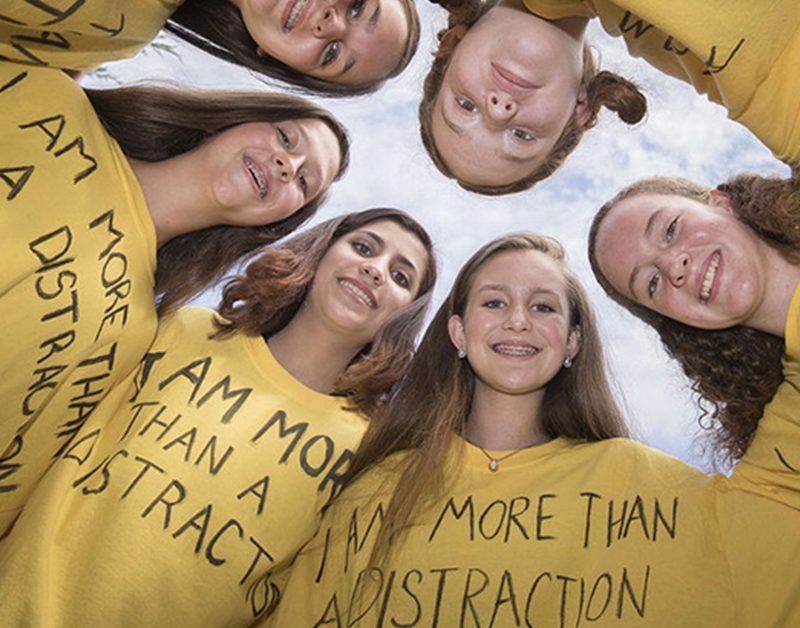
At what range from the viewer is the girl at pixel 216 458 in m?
2.52

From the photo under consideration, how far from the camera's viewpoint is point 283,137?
9.79ft

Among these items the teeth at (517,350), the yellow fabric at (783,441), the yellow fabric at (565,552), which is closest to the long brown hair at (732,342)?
the yellow fabric at (783,441)

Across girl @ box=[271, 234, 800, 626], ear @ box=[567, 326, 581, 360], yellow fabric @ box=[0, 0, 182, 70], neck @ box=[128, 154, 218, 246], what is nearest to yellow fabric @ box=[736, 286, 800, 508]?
girl @ box=[271, 234, 800, 626]

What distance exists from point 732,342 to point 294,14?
5.82 ft

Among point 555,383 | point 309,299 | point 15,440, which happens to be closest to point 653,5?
point 555,383

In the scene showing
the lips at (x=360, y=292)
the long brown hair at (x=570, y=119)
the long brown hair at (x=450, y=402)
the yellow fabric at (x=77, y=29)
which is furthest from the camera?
the lips at (x=360, y=292)

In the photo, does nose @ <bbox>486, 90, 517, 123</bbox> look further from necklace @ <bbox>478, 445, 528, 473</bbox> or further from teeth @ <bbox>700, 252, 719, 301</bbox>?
necklace @ <bbox>478, 445, 528, 473</bbox>

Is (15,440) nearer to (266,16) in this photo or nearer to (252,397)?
(252,397)

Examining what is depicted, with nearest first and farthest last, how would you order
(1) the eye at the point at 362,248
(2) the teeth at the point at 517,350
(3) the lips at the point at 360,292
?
(2) the teeth at the point at 517,350, (3) the lips at the point at 360,292, (1) the eye at the point at 362,248

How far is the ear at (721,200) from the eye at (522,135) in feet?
2.12

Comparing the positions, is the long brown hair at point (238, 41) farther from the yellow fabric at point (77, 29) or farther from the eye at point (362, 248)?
the eye at point (362, 248)

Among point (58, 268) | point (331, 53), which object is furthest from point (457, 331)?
point (58, 268)

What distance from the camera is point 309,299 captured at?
10.5 ft

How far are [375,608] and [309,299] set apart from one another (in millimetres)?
1179
